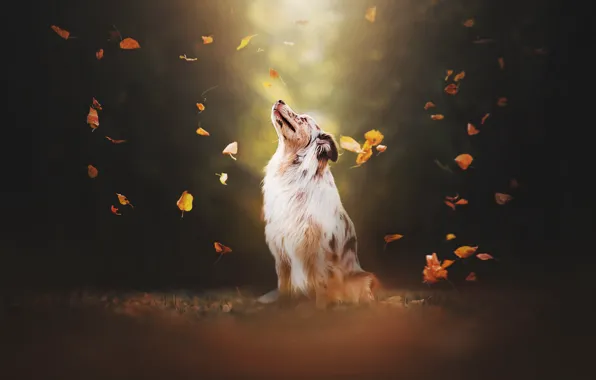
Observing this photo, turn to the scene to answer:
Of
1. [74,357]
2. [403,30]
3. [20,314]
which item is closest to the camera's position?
[74,357]

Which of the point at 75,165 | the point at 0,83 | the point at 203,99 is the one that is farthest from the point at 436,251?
the point at 0,83

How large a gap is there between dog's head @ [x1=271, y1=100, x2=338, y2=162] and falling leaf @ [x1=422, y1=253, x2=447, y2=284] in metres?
0.80

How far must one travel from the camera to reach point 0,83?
3430mm

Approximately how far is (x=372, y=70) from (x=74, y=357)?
2090mm

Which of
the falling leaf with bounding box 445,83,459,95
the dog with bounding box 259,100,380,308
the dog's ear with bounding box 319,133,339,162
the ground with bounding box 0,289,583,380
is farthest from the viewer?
the falling leaf with bounding box 445,83,459,95

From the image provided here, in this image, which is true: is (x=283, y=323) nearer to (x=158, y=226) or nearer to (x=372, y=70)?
(x=158, y=226)

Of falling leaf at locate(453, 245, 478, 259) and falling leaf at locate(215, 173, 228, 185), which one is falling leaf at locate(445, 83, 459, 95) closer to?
falling leaf at locate(453, 245, 478, 259)

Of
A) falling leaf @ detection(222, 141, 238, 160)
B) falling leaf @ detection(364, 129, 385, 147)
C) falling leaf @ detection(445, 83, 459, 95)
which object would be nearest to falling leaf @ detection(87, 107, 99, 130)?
falling leaf @ detection(222, 141, 238, 160)

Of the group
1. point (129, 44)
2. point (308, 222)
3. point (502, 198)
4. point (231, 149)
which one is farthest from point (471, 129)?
point (129, 44)

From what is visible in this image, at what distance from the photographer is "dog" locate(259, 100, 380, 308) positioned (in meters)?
3.11

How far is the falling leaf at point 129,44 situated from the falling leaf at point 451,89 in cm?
169

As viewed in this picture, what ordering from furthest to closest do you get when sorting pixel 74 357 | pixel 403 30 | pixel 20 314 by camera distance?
pixel 403 30
pixel 20 314
pixel 74 357

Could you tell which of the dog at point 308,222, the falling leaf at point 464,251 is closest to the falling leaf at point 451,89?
the dog at point 308,222

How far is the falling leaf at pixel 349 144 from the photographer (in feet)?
11.0
